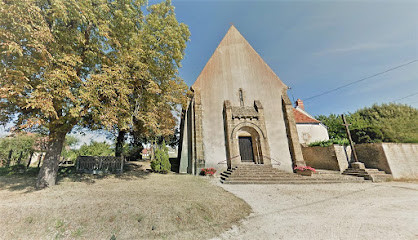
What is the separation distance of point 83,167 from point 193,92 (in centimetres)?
1011

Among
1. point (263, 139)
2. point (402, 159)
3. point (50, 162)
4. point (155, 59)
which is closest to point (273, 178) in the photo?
point (263, 139)

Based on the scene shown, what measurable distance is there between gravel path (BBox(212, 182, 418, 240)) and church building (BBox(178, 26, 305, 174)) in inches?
238

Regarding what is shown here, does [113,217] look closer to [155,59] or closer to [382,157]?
[155,59]

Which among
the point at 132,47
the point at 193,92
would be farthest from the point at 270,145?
the point at 132,47

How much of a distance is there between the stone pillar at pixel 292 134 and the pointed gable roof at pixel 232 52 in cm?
200

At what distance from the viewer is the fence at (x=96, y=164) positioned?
34.8 ft

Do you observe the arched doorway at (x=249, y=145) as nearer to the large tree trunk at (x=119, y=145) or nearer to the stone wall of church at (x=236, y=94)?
the stone wall of church at (x=236, y=94)

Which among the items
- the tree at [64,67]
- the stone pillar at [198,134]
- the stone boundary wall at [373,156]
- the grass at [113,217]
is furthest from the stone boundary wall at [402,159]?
the tree at [64,67]

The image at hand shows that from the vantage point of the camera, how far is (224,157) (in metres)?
12.2

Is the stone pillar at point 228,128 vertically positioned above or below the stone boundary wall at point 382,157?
above

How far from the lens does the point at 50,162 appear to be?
21.7 ft

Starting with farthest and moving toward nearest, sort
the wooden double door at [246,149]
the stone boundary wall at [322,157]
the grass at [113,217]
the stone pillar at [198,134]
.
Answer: the wooden double door at [246,149] → the stone boundary wall at [322,157] → the stone pillar at [198,134] → the grass at [113,217]

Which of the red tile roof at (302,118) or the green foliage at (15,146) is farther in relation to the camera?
the red tile roof at (302,118)

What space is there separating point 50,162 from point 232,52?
52.1ft
